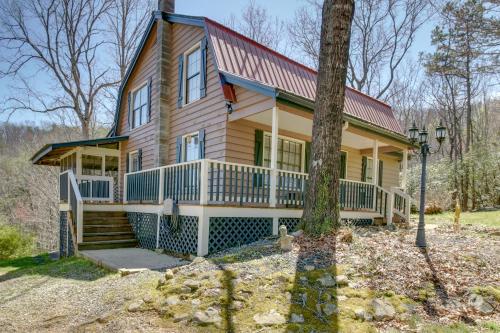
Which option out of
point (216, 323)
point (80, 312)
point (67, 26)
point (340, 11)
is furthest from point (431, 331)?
point (67, 26)

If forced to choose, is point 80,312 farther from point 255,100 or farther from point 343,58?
point 343,58

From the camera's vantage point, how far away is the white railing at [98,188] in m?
12.6

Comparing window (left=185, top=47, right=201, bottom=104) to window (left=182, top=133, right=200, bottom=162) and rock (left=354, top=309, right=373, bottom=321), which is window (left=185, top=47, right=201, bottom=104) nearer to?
window (left=182, top=133, right=200, bottom=162)

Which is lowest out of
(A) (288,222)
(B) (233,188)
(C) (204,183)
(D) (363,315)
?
(D) (363,315)

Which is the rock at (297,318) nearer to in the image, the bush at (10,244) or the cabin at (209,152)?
the cabin at (209,152)

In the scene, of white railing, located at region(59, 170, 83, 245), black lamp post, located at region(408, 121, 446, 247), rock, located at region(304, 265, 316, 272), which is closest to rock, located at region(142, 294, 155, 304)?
rock, located at region(304, 265, 316, 272)

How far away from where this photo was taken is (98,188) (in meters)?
12.8

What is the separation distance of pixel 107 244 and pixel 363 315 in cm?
737

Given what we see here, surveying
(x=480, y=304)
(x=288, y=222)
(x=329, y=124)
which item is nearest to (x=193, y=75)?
(x=288, y=222)

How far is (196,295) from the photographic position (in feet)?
14.4

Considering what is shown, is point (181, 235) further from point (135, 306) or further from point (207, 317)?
point (207, 317)

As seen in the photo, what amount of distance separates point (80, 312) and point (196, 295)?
5.30ft

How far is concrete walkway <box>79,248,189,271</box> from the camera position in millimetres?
6656

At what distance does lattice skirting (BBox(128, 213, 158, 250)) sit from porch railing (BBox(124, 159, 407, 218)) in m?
0.45
